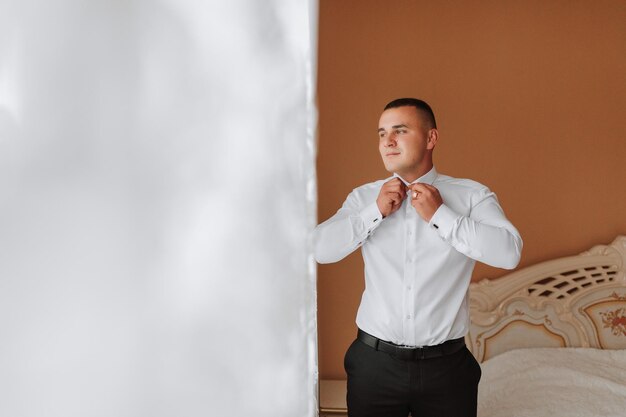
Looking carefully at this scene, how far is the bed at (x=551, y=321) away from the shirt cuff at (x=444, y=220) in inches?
34.4

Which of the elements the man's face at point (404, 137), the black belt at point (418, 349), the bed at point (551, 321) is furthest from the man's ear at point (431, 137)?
the bed at point (551, 321)

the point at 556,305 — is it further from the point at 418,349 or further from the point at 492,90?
the point at 418,349

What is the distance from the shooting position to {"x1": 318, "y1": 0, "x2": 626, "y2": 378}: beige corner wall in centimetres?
232

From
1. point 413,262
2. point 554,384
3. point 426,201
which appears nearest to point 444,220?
point 426,201

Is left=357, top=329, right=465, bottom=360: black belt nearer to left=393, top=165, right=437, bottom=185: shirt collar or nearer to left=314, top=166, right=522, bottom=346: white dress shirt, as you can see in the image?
left=314, top=166, right=522, bottom=346: white dress shirt

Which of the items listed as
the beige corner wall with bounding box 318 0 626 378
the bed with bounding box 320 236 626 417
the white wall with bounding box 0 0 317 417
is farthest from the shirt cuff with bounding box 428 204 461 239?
the white wall with bounding box 0 0 317 417

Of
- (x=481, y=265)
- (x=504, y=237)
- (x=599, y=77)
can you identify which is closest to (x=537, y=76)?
(x=599, y=77)

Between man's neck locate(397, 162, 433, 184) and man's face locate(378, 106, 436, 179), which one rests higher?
man's face locate(378, 106, 436, 179)

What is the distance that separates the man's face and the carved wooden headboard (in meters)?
1.02

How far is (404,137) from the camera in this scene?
1.42 meters

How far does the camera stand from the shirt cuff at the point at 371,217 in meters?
1.38

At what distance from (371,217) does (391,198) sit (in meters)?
0.08

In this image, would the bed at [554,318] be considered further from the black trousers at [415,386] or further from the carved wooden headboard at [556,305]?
the black trousers at [415,386]

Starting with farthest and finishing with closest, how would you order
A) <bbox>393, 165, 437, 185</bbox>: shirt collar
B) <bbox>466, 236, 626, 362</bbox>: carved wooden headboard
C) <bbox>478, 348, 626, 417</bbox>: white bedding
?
<bbox>466, 236, 626, 362</bbox>: carved wooden headboard → <bbox>478, 348, 626, 417</bbox>: white bedding → <bbox>393, 165, 437, 185</bbox>: shirt collar
